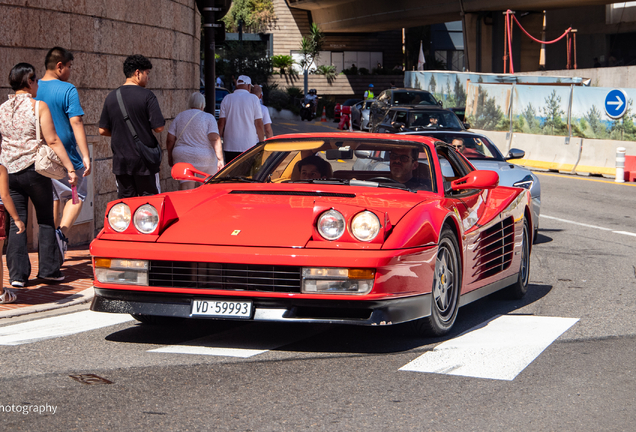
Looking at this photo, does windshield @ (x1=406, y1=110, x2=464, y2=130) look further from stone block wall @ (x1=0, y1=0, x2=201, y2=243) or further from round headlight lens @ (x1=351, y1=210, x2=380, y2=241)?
round headlight lens @ (x1=351, y1=210, x2=380, y2=241)

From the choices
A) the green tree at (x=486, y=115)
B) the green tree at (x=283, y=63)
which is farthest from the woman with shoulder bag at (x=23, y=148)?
the green tree at (x=283, y=63)

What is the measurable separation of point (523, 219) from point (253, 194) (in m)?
2.68

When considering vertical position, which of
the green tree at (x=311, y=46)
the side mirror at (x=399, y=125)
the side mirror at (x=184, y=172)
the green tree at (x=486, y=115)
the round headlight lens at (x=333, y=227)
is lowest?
the round headlight lens at (x=333, y=227)

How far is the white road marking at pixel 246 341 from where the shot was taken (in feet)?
17.6

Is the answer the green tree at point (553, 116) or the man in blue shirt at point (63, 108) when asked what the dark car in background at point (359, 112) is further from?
the man in blue shirt at point (63, 108)

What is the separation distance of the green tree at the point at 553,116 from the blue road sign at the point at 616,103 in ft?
4.65

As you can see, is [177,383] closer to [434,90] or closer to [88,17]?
[88,17]

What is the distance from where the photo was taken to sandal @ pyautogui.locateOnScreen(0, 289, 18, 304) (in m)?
6.80

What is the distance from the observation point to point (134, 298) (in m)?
5.42

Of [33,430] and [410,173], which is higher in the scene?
[410,173]

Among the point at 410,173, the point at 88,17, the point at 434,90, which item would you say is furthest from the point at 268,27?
the point at 410,173

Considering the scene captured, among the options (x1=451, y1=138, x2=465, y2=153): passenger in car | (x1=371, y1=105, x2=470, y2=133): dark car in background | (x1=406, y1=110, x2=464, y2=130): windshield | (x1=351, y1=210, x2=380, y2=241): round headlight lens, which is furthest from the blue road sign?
(x1=351, y1=210, x2=380, y2=241): round headlight lens

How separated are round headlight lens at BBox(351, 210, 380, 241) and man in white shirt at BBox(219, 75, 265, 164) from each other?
6.20 m

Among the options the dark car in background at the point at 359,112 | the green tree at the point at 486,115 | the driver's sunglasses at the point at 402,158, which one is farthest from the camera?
the dark car in background at the point at 359,112
